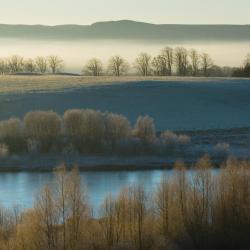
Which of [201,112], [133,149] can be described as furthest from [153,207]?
[201,112]

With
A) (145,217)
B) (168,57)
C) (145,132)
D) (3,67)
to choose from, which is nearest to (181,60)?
(168,57)

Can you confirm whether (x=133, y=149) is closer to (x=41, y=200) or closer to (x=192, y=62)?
(x=41, y=200)

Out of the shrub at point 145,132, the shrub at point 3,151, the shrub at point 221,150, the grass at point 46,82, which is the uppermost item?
the grass at point 46,82

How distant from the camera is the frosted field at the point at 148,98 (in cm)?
4688

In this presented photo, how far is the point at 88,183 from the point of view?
27.8 metres

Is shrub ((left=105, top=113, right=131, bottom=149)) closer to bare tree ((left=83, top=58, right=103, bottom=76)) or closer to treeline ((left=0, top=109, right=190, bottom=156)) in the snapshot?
treeline ((left=0, top=109, right=190, bottom=156))

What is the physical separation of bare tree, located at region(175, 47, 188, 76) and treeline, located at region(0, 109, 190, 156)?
4286 centimetres

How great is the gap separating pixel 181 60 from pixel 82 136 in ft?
147

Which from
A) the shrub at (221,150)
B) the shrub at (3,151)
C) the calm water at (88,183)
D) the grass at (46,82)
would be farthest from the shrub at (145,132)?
the grass at (46,82)

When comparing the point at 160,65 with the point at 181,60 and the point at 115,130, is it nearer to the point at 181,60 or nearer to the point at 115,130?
the point at 181,60

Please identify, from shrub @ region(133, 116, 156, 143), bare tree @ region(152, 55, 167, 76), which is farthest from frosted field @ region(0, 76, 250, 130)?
bare tree @ region(152, 55, 167, 76)

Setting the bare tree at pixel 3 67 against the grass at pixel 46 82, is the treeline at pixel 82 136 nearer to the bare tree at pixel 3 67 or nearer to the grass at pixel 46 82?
→ the grass at pixel 46 82

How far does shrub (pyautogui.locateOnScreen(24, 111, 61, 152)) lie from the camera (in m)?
36.2

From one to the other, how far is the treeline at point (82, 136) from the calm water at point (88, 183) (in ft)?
13.6
